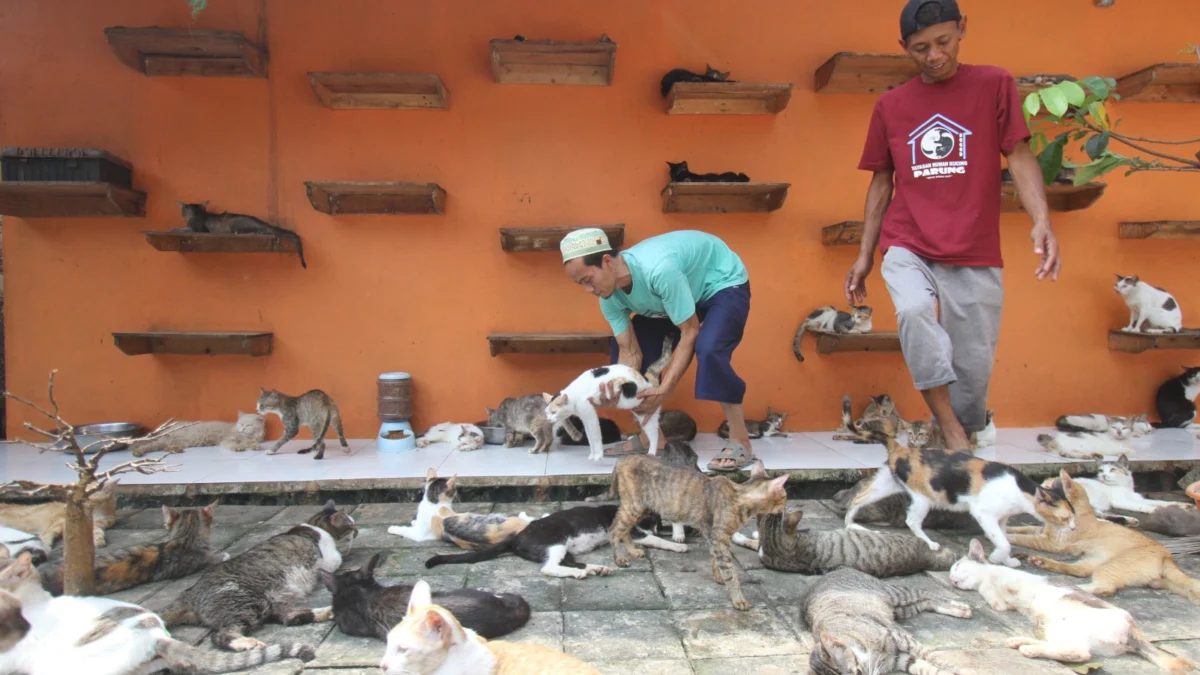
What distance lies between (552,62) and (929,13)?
263 centimetres

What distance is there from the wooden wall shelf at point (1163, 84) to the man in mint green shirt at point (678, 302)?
3.60 meters

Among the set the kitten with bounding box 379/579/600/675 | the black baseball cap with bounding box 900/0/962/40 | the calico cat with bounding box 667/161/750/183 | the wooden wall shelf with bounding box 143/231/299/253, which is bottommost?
the kitten with bounding box 379/579/600/675

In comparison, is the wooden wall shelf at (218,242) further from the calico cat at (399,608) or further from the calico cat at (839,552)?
the calico cat at (839,552)

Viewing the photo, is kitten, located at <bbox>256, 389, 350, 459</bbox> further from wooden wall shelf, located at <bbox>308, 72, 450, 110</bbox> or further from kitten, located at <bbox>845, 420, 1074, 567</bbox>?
kitten, located at <bbox>845, 420, 1074, 567</bbox>

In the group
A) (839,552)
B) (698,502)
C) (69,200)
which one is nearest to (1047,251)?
(839,552)

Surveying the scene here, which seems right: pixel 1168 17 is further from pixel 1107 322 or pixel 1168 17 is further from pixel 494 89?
pixel 494 89

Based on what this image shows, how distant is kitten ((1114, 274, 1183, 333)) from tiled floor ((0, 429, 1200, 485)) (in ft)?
2.67

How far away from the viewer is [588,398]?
4.14 meters

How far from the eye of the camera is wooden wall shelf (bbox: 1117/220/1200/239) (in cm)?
496

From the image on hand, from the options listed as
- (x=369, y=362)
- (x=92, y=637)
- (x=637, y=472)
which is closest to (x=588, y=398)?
(x=637, y=472)

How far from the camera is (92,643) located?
175cm

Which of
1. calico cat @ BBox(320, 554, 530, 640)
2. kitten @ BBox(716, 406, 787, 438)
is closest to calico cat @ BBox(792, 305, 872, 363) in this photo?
kitten @ BBox(716, 406, 787, 438)

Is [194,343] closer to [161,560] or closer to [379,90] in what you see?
[379,90]

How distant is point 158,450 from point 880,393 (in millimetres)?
5422
